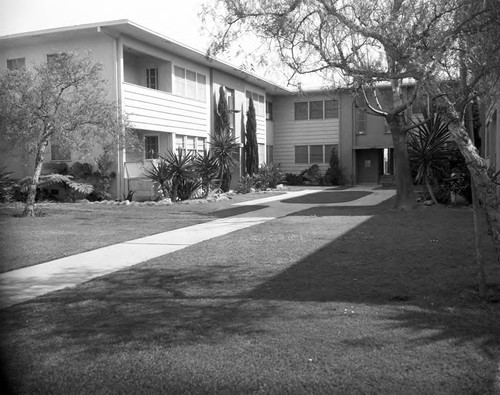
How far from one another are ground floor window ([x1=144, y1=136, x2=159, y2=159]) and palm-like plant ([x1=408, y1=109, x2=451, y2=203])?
1033 centimetres

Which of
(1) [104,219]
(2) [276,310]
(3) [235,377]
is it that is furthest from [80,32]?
(3) [235,377]

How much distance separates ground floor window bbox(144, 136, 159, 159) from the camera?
2175 centimetres

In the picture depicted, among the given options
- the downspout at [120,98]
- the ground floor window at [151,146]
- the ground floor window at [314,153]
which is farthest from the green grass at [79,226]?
the ground floor window at [314,153]

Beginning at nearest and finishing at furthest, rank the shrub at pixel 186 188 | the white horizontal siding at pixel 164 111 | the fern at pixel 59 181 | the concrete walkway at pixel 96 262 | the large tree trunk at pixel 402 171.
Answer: the concrete walkway at pixel 96 262, the large tree trunk at pixel 402 171, the fern at pixel 59 181, the white horizontal siding at pixel 164 111, the shrub at pixel 186 188

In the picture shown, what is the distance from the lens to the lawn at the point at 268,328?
150 inches

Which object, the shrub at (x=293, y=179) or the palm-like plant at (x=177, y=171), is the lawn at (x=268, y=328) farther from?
the shrub at (x=293, y=179)

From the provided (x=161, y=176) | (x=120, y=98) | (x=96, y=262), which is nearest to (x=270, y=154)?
(x=161, y=176)

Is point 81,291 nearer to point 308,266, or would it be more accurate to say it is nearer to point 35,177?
point 308,266

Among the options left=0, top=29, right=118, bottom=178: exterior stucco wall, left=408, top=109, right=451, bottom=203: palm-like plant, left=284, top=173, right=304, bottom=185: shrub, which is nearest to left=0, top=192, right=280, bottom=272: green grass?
left=0, top=29, right=118, bottom=178: exterior stucco wall

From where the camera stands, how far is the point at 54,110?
1352cm

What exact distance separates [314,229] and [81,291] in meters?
6.09

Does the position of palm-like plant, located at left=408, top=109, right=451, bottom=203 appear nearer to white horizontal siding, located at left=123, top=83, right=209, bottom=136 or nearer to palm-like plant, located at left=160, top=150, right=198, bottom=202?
palm-like plant, located at left=160, top=150, right=198, bottom=202

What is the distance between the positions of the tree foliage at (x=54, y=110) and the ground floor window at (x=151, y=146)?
6.99m

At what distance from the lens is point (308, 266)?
296 inches
